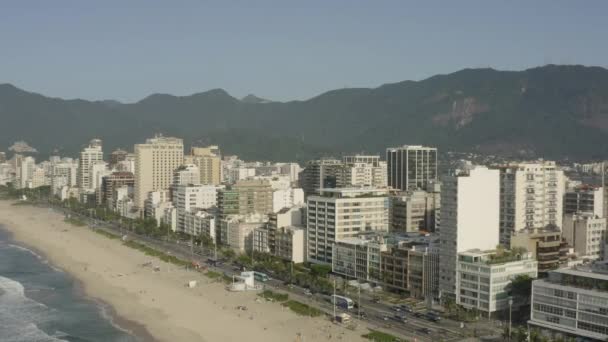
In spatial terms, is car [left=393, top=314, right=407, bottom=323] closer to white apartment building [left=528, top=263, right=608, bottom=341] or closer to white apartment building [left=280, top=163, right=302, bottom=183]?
white apartment building [left=528, top=263, right=608, bottom=341]

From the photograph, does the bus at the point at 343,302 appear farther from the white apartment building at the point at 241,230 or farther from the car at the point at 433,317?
the white apartment building at the point at 241,230

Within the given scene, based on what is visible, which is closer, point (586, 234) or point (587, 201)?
point (586, 234)

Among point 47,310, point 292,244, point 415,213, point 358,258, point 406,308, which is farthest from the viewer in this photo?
point 415,213

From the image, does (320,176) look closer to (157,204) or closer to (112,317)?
(157,204)

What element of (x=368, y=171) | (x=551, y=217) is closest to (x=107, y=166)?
(x=368, y=171)

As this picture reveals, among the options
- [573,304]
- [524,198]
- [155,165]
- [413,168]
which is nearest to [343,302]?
[573,304]

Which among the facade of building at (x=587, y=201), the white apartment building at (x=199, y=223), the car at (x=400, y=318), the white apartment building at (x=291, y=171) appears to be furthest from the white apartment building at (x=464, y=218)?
the white apartment building at (x=291, y=171)
